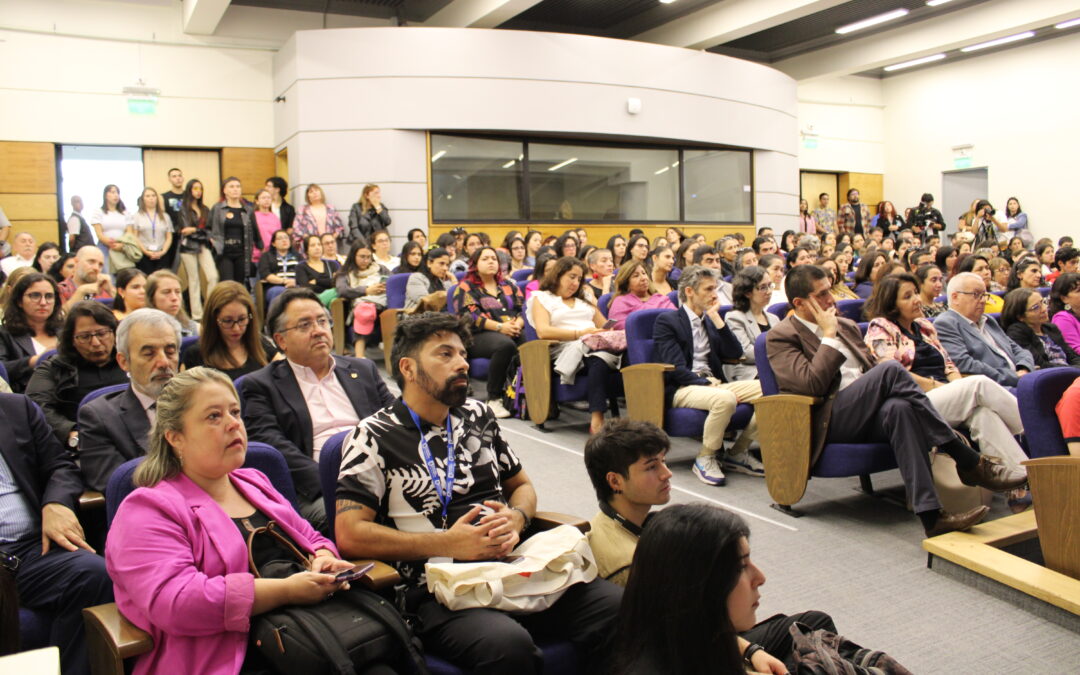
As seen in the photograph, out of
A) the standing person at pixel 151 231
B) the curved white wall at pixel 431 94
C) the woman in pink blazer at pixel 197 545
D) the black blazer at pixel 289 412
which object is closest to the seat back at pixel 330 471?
the woman in pink blazer at pixel 197 545

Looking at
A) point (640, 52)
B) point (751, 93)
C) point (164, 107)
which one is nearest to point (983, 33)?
point (751, 93)

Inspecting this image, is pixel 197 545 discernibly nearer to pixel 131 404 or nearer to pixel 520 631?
pixel 520 631

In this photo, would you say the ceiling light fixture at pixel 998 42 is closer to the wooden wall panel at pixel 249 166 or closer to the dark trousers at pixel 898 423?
the wooden wall panel at pixel 249 166

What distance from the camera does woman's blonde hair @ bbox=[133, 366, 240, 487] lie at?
1.74 m

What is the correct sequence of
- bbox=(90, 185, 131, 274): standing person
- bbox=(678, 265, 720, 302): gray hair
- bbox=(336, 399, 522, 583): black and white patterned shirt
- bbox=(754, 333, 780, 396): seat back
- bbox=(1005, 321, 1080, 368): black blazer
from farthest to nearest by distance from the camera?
1. bbox=(90, 185, 131, 274): standing person
2. bbox=(1005, 321, 1080, 368): black blazer
3. bbox=(678, 265, 720, 302): gray hair
4. bbox=(754, 333, 780, 396): seat back
5. bbox=(336, 399, 522, 583): black and white patterned shirt

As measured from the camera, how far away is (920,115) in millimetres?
14648

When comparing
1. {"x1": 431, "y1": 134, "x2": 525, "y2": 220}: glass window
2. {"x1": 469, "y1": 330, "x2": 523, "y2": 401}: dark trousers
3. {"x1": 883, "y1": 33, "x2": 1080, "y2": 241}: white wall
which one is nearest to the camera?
{"x1": 469, "y1": 330, "x2": 523, "y2": 401}: dark trousers

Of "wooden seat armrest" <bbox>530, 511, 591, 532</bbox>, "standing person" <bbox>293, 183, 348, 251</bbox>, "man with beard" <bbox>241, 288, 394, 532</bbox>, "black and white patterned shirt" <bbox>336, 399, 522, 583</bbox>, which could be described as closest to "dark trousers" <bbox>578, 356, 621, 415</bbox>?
"man with beard" <bbox>241, 288, 394, 532</bbox>

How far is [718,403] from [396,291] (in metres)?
3.37

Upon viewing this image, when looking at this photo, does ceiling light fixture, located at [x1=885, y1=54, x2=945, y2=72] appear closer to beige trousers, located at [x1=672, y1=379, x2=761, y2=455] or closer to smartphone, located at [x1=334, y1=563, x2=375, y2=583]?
beige trousers, located at [x1=672, y1=379, x2=761, y2=455]

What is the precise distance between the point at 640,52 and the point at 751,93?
206 cm

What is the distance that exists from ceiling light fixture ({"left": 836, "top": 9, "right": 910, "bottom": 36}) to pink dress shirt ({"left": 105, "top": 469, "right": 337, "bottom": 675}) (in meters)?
12.2

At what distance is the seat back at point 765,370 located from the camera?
12.4 feet

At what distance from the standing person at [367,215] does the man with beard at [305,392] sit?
607cm
